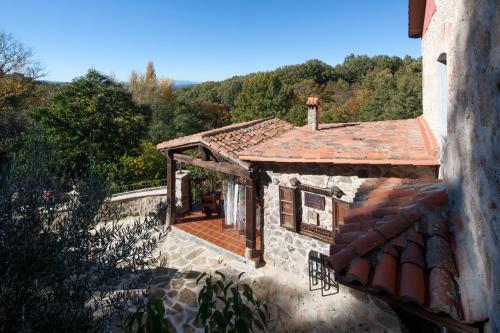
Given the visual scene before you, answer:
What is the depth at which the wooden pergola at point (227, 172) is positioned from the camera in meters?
8.27

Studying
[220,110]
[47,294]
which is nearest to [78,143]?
[47,294]

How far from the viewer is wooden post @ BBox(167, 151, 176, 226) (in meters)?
10.6

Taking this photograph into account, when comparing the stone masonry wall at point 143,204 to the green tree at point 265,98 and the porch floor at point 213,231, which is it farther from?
the green tree at point 265,98

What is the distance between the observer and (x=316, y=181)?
24.2ft

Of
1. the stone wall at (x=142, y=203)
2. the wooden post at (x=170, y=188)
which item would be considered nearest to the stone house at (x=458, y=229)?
the wooden post at (x=170, y=188)

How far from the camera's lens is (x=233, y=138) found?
9484 mm

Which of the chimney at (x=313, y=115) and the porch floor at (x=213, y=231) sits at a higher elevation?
the chimney at (x=313, y=115)

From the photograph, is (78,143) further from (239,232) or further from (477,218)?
(477,218)

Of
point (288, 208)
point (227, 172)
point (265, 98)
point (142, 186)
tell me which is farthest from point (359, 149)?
point (265, 98)

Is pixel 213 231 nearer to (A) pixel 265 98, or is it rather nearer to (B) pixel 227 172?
(B) pixel 227 172

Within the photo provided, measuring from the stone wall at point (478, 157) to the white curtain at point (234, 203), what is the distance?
7.62 meters

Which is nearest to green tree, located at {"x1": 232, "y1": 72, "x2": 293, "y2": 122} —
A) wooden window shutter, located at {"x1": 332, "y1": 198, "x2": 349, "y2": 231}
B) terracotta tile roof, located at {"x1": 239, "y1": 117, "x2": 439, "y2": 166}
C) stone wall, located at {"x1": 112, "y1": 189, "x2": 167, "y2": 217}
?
stone wall, located at {"x1": 112, "y1": 189, "x2": 167, "y2": 217}

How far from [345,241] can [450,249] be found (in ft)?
2.62

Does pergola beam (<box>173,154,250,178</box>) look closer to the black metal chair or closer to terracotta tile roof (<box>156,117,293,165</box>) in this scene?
terracotta tile roof (<box>156,117,293,165</box>)
